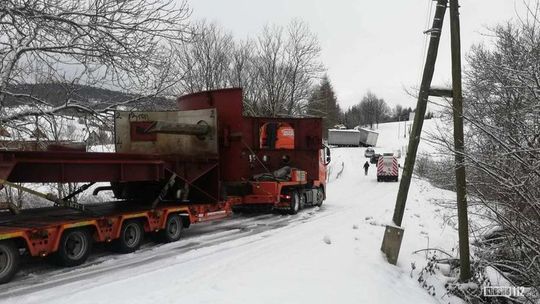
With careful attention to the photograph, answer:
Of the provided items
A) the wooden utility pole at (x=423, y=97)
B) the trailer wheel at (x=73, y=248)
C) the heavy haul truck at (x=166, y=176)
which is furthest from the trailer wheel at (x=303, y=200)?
the trailer wheel at (x=73, y=248)

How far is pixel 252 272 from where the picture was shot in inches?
287

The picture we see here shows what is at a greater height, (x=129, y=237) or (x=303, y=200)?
(x=129, y=237)

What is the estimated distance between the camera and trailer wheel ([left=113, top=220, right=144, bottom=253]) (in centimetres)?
934

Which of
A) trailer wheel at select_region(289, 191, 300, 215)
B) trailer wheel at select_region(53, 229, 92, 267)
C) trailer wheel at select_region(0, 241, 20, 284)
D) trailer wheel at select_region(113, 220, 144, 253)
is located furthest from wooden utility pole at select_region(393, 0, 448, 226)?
trailer wheel at select_region(289, 191, 300, 215)

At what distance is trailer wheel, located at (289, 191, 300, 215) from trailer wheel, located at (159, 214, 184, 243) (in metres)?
5.68

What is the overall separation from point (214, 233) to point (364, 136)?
84.2 metres

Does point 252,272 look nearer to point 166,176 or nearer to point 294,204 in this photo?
point 166,176

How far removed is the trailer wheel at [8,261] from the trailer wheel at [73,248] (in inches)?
31.2

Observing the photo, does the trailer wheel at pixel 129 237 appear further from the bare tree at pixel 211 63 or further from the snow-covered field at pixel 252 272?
the bare tree at pixel 211 63

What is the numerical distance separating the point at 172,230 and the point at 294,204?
613cm

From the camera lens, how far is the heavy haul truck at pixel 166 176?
7.81 meters

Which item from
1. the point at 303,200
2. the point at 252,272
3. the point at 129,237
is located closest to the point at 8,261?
the point at 129,237

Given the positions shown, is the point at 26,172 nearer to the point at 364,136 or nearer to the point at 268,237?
the point at 268,237

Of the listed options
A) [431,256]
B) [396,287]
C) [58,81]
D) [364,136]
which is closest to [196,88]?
[58,81]
